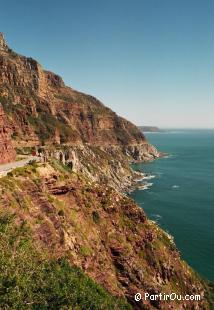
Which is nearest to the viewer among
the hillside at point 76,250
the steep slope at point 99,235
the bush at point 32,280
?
the bush at point 32,280

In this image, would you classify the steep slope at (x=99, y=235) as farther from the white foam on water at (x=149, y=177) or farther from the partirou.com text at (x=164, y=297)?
the white foam on water at (x=149, y=177)

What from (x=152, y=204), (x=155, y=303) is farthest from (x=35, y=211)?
(x=152, y=204)

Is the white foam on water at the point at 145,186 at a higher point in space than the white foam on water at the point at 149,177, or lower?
lower

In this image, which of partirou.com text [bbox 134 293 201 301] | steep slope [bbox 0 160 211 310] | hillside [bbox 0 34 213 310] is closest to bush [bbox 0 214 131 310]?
hillside [bbox 0 34 213 310]

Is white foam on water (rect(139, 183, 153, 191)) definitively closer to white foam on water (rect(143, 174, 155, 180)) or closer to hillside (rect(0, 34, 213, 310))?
white foam on water (rect(143, 174, 155, 180))

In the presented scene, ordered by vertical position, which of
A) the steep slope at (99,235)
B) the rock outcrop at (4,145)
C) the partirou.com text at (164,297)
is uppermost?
the rock outcrop at (4,145)

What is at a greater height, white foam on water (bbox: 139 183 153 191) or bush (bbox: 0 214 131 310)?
bush (bbox: 0 214 131 310)

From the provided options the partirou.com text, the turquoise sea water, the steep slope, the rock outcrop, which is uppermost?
the rock outcrop

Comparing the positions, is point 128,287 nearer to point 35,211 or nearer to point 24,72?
point 35,211

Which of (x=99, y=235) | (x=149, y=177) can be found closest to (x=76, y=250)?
(x=99, y=235)

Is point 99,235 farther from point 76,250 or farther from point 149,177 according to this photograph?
point 149,177

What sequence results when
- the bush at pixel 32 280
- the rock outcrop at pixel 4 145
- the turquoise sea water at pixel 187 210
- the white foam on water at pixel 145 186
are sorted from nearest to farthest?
the bush at pixel 32 280
the rock outcrop at pixel 4 145
the turquoise sea water at pixel 187 210
the white foam on water at pixel 145 186

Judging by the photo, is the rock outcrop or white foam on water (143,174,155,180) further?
white foam on water (143,174,155,180)

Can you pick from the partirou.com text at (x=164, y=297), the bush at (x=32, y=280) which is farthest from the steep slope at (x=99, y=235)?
the bush at (x=32, y=280)
